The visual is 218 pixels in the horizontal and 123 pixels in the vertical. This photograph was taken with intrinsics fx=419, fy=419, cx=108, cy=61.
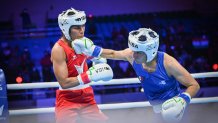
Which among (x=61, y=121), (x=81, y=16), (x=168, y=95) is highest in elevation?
(x=81, y=16)

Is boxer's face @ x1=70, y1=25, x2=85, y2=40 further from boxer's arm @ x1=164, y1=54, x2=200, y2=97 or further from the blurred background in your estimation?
the blurred background

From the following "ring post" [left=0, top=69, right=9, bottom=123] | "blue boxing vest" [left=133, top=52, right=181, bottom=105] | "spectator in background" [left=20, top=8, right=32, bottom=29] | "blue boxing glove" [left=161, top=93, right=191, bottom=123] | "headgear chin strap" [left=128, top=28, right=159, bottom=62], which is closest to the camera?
"blue boxing glove" [left=161, top=93, right=191, bottom=123]

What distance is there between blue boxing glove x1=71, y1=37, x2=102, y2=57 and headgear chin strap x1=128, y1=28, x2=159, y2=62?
41cm

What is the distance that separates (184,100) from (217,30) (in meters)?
7.02

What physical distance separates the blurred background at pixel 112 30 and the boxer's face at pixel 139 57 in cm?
426

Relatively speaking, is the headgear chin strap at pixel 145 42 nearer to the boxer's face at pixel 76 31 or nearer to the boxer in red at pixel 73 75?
the boxer in red at pixel 73 75

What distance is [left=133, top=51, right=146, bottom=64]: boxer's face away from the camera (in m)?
3.05

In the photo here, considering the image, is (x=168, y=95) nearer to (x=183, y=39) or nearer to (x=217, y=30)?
(x=183, y=39)

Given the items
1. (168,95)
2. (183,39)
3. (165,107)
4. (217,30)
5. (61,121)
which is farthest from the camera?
(217,30)

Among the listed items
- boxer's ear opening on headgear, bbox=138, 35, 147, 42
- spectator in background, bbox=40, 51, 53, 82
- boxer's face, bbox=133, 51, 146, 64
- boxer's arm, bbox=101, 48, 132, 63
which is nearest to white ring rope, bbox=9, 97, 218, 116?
boxer's arm, bbox=101, 48, 132, 63

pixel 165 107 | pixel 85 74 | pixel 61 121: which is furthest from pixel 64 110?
pixel 165 107

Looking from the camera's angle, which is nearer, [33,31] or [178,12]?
[33,31]

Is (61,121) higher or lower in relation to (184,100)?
lower

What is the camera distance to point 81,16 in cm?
348
